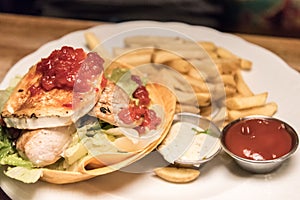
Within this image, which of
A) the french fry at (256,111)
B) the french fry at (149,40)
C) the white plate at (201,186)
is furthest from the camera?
the french fry at (149,40)

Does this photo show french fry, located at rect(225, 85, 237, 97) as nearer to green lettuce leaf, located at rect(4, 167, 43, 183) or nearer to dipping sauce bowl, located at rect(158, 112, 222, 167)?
dipping sauce bowl, located at rect(158, 112, 222, 167)

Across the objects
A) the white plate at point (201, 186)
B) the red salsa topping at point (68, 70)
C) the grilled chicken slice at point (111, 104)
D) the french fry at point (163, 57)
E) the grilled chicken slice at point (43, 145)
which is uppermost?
the red salsa topping at point (68, 70)

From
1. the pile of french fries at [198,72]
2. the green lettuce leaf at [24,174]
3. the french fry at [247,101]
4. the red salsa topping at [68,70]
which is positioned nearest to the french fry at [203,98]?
the pile of french fries at [198,72]

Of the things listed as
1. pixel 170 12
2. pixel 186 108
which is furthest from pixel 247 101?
pixel 170 12

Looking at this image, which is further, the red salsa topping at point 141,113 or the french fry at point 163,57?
the french fry at point 163,57

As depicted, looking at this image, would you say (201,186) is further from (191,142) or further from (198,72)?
(198,72)

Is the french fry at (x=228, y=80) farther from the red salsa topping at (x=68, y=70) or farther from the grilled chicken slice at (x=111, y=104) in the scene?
the red salsa topping at (x=68, y=70)

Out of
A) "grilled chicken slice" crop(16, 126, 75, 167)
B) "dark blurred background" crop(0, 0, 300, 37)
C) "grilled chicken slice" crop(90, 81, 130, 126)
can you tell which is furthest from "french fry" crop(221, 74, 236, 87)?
"dark blurred background" crop(0, 0, 300, 37)
